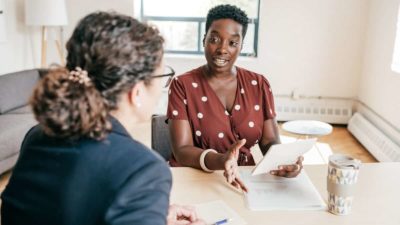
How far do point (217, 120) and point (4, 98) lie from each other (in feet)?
8.43

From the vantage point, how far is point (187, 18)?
15.4 ft

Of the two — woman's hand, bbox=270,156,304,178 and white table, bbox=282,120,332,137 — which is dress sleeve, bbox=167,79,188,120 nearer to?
woman's hand, bbox=270,156,304,178

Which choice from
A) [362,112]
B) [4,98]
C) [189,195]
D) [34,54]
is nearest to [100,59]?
[189,195]

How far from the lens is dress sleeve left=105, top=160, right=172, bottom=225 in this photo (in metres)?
0.67

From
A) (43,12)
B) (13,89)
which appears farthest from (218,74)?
(43,12)

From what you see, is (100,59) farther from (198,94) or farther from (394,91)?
(394,91)

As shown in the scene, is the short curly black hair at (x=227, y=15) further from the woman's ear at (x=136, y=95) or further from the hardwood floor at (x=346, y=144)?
the hardwood floor at (x=346, y=144)

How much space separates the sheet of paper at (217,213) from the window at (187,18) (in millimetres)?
3511

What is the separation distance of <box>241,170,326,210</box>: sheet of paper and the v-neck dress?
0.25m

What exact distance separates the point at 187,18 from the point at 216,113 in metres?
3.20

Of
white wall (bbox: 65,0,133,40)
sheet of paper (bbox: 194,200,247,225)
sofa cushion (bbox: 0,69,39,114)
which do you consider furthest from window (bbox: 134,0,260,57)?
sheet of paper (bbox: 194,200,247,225)

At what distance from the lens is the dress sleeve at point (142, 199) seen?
A: 0.67m

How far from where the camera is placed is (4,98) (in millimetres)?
3508

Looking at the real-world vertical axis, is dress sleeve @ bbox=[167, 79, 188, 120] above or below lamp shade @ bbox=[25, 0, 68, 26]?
below
